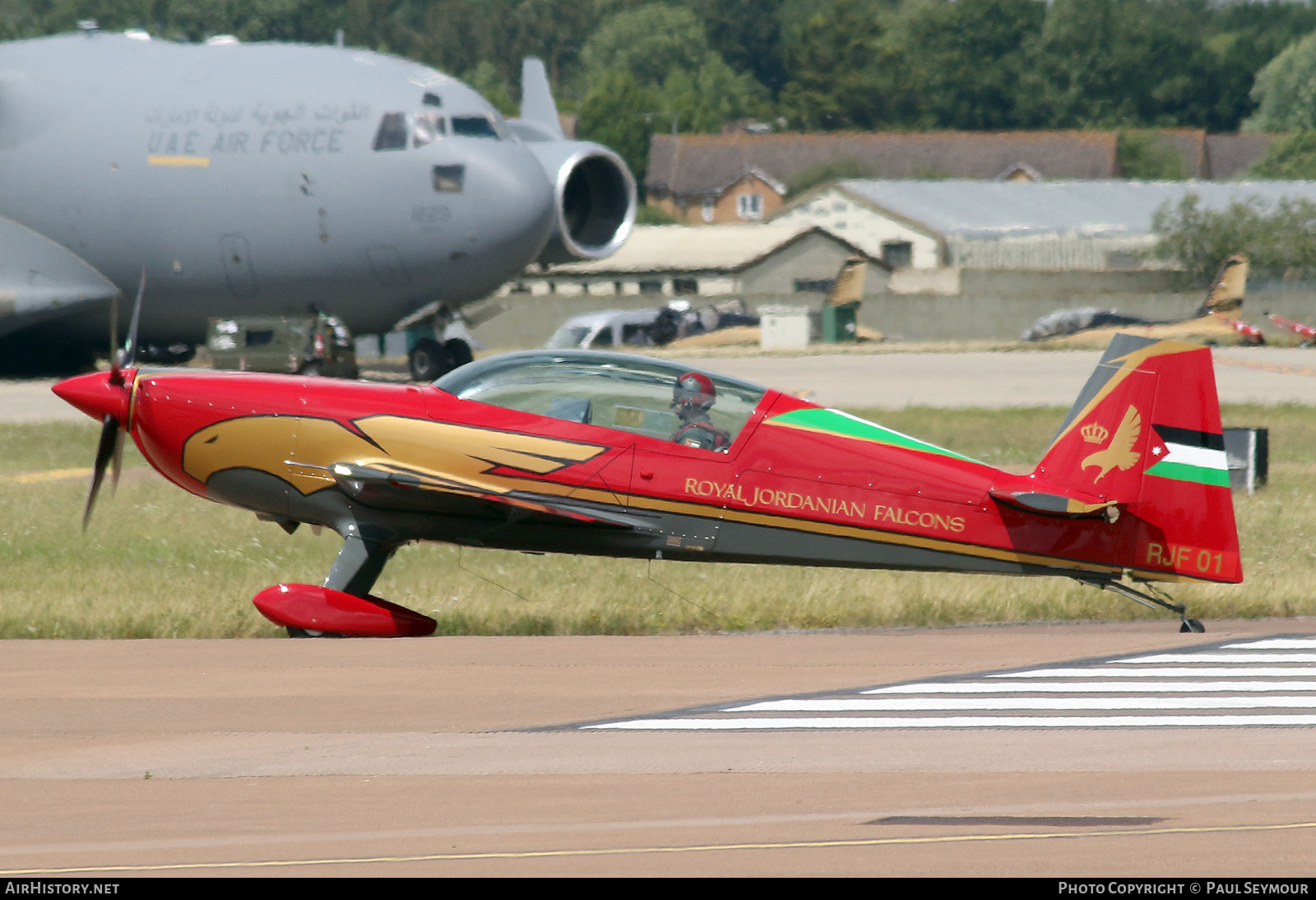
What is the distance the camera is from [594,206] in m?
→ 33.2

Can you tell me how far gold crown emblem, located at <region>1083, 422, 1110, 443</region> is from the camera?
11.3 m

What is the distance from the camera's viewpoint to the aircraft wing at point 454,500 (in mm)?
11203

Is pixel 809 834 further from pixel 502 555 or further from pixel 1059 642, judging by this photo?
pixel 502 555

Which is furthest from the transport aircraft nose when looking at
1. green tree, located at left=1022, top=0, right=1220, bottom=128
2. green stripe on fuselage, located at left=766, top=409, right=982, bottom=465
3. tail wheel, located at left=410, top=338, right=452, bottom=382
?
green tree, located at left=1022, top=0, right=1220, bottom=128

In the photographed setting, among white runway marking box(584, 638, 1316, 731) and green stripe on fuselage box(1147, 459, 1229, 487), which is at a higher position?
green stripe on fuselage box(1147, 459, 1229, 487)

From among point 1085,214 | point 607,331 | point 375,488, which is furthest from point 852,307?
point 375,488

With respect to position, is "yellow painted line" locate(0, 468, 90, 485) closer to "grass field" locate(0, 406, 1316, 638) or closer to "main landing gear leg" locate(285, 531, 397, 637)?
"grass field" locate(0, 406, 1316, 638)

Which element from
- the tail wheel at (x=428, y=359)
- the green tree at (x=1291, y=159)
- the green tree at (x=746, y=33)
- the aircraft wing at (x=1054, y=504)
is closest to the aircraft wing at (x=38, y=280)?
the tail wheel at (x=428, y=359)

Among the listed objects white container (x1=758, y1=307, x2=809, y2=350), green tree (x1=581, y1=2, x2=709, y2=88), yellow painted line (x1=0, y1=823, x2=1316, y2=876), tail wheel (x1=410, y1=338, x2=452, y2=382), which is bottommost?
white container (x1=758, y1=307, x2=809, y2=350)

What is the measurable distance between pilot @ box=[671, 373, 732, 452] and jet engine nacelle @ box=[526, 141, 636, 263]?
20.6 m

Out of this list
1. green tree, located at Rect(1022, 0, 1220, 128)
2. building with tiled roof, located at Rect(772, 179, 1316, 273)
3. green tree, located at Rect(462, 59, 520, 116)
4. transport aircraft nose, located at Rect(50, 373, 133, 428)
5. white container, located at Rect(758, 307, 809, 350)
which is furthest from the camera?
green tree, located at Rect(1022, 0, 1220, 128)

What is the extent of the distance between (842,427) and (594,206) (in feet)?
73.2

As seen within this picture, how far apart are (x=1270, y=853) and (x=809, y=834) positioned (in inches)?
63.7

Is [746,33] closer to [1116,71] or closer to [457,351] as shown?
[1116,71]
